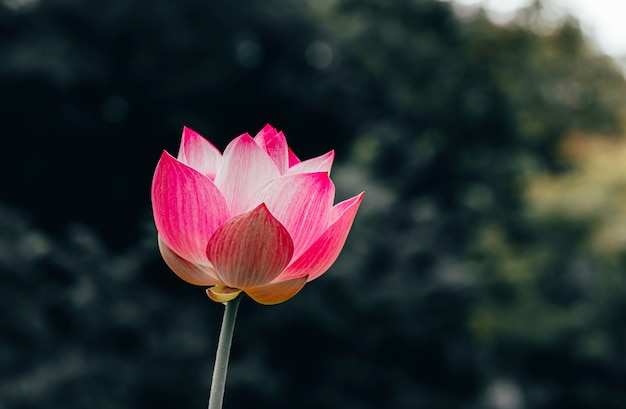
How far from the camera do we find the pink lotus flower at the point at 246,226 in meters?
0.23

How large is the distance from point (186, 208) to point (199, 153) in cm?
6

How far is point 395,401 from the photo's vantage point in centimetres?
393

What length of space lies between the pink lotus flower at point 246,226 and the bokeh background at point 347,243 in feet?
9.96

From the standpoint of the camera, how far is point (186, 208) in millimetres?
228

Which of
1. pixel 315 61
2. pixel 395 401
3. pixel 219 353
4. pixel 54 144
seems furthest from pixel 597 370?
pixel 219 353

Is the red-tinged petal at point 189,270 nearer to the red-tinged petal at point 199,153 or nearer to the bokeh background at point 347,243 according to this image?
the red-tinged petal at point 199,153

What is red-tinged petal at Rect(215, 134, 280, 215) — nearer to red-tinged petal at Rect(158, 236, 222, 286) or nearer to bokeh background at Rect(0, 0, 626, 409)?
red-tinged petal at Rect(158, 236, 222, 286)

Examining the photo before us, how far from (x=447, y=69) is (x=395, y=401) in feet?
7.63

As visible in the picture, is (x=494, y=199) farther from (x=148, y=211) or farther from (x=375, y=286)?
(x=148, y=211)

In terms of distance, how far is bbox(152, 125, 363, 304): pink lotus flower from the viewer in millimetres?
226

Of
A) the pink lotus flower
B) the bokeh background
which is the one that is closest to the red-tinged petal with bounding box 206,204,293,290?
the pink lotus flower

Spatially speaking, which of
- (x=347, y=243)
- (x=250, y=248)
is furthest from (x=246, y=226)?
(x=347, y=243)

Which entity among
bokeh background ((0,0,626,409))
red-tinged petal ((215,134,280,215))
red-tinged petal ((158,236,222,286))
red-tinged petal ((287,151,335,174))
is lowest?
red-tinged petal ((158,236,222,286))

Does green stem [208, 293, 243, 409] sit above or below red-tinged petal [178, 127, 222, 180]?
below
